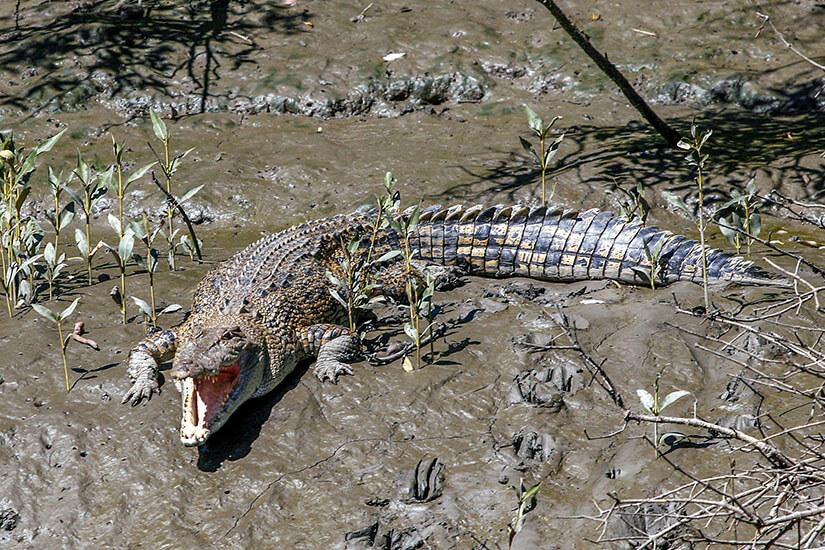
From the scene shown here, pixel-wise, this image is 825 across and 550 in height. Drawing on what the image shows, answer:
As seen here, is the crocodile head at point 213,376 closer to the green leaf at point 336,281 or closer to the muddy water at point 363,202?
the muddy water at point 363,202

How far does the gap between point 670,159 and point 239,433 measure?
527 cm

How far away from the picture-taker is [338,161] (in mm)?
8641

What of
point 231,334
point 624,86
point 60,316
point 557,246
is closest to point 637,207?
point 557,246

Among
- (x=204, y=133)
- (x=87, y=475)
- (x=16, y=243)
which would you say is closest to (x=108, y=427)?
(x=87, y=475)

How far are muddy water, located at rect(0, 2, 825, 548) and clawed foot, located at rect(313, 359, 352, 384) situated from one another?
0.07m

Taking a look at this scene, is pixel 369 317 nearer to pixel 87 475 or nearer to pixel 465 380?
pixel 465 380

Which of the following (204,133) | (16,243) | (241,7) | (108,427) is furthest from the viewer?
(241,7)

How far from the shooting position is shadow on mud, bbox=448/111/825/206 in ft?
25.5

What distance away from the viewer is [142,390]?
16.5ft

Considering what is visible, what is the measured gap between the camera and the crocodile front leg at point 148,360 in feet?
16.5

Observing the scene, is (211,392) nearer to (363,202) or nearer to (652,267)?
(652,267)

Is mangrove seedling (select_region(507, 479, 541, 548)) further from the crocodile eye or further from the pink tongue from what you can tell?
the crocodile eye

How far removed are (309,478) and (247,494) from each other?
34 centimetres

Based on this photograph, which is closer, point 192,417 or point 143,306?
point 192,417
